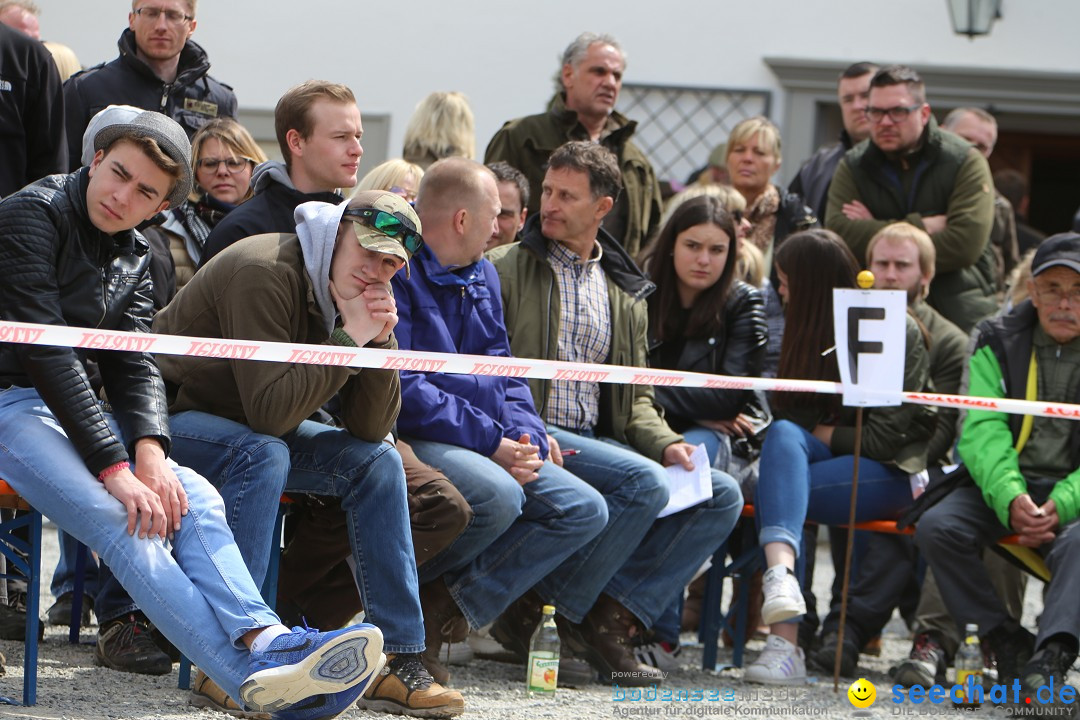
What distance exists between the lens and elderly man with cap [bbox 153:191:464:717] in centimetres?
455

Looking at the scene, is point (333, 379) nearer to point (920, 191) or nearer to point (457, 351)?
point (457, 351)

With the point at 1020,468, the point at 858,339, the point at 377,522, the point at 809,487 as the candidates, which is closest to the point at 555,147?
the point at 858,339

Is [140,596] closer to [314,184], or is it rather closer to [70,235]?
[70,235]

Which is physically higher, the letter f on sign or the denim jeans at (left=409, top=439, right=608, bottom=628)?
the letter f on sign

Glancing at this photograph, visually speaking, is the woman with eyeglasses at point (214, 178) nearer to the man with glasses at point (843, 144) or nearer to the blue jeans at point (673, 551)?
the blue jeans at point (673, 551)

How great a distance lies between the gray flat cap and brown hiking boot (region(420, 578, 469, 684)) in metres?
1.65

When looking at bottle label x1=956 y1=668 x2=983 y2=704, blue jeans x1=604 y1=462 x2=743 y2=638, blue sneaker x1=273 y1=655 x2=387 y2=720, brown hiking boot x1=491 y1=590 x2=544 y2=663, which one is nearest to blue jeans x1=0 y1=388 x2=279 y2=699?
blue sneaker x1=273 y1=655 x2=387 y2=720

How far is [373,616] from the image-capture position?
473 cm

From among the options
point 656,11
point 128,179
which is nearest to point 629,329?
point 128,179

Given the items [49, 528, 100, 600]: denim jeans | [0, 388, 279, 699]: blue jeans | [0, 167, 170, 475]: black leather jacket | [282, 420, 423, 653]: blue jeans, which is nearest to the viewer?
[0, 388, 279, 699]: blue jeans

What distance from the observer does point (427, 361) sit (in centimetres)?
488

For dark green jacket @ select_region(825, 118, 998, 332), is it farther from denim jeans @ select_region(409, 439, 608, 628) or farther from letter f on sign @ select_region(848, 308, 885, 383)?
denim jeans @ select_region(409, 439, 608, 628)

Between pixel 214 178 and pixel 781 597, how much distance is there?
2718 millimetres

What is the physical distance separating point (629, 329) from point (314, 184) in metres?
1.47
